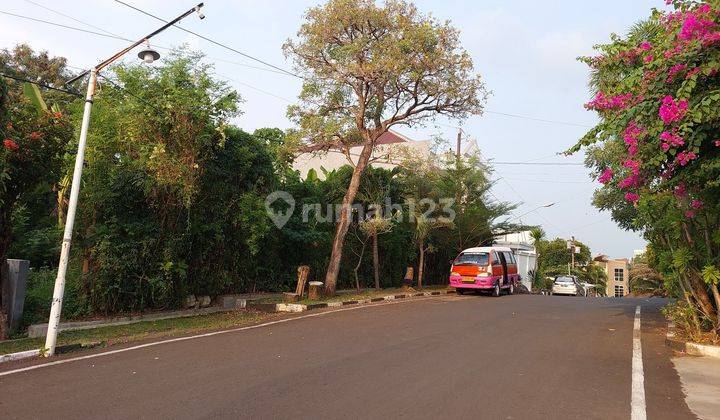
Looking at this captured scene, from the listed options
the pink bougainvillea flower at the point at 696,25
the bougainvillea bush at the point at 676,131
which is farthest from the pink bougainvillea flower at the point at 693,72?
the pink bougainvillea flower at the point at 696,25

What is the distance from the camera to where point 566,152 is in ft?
30.2

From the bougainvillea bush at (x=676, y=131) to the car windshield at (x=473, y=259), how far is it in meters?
9.95

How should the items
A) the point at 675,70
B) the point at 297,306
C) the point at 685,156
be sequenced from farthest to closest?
the point at 297,306 → the point at 685,156 → the point at 675,70

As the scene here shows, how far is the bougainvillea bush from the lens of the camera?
735 centimetres

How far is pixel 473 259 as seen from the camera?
21953 mm

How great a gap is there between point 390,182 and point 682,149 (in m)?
16.6

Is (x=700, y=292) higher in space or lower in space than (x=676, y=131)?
lower

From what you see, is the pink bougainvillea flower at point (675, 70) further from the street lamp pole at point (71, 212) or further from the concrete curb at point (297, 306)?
the concrete curb at point (297, 306)

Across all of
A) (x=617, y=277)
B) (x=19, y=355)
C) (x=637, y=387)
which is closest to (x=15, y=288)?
(x=19, y=355)

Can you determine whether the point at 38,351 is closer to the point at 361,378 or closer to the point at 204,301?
the point at 361,378

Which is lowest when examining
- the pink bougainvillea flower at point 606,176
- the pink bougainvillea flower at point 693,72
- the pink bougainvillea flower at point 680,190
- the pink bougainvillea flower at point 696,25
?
the pink bougainvillea flower at point 680,190

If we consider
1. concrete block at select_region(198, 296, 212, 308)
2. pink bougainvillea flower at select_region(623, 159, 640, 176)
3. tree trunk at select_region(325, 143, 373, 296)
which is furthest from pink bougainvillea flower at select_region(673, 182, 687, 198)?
concrete block at select_region(198, 296, 212, 308)

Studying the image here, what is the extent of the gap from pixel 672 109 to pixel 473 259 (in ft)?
49.3

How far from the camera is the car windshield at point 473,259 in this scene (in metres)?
21.7
